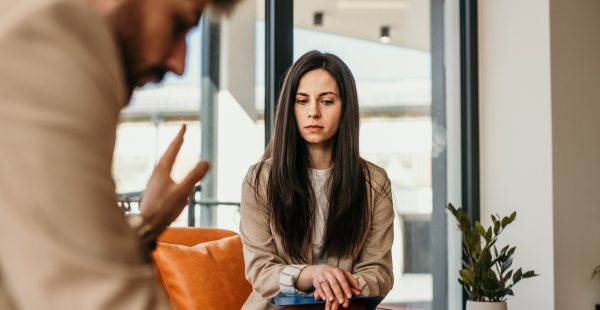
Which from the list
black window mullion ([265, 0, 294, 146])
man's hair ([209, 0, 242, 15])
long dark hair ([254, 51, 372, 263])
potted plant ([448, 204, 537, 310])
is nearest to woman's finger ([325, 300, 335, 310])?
long dark hair ([254, 51, 372, 263])

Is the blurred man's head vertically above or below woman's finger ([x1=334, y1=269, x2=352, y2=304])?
above

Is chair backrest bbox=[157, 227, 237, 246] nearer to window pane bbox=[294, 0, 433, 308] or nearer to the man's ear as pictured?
window pane bbox=[294, 0, 433, 308]

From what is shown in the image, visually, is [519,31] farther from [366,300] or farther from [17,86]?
[17,86]

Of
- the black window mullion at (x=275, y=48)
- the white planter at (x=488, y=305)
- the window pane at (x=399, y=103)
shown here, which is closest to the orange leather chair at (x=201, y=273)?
the black window mullion at (x=275, y=48)

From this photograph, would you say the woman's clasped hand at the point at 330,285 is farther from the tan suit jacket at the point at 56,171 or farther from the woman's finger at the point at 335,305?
the tan suit jacket at the point at 56,171

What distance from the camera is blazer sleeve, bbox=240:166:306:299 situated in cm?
159

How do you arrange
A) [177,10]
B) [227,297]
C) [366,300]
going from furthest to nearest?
[227,297] < [366,300] < [177,10]

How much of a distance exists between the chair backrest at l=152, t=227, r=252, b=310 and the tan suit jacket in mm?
1564

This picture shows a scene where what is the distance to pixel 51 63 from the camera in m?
0.32

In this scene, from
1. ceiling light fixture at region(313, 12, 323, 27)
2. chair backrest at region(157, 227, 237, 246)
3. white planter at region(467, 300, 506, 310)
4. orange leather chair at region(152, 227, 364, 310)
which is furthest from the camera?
ceiling light fixture at region(313, 12, 323, 27)

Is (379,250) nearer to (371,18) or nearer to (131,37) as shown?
(131,37)

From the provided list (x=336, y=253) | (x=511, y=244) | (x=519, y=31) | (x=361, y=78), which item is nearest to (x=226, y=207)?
(x=336, y=253)

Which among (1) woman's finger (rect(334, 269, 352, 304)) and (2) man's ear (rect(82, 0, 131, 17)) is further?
(1) woman's finger (rect(334, 269, 352, 304))

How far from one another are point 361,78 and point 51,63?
2.67 meters
